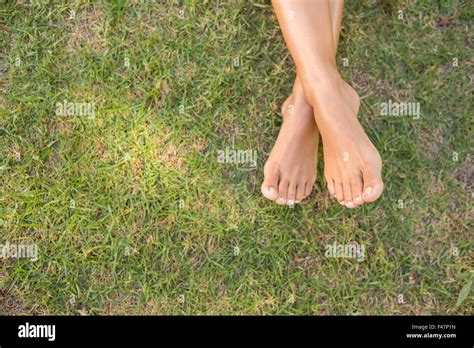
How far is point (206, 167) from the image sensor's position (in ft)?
7.41

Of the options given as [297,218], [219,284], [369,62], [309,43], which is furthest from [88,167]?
[369,62]

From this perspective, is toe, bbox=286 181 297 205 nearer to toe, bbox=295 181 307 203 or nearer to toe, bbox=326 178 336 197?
toe, bbox=295 181 307 203

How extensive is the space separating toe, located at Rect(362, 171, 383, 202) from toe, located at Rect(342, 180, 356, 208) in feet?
0.22

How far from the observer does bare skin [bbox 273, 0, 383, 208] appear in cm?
187

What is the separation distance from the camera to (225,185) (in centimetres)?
226

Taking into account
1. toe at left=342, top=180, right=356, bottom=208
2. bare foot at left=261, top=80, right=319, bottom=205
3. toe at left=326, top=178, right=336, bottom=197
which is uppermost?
bare foot at left=261, top=80, right=319, bottom=205

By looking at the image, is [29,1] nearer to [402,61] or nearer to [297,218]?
[297,218]

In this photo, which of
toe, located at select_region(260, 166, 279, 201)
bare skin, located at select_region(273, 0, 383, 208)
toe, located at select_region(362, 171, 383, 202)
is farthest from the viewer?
toe, located at select_region(260, 166, 279, 201)

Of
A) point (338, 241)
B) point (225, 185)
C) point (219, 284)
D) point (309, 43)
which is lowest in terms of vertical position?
point (219, 284)

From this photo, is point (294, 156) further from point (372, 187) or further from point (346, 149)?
point (372, 187)

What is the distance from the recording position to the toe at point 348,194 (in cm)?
208

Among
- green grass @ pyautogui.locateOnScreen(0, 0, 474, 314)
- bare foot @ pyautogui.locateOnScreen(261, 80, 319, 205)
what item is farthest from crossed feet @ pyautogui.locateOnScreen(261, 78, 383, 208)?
green grass @ pyautogui.locateOnScreen(0, 0, 474, 314)

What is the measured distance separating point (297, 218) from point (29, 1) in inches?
59.7

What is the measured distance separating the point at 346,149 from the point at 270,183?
348 mm
